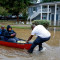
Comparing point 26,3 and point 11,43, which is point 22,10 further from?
point 11,43

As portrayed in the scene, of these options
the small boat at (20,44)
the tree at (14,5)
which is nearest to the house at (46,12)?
the tree at (14,5)

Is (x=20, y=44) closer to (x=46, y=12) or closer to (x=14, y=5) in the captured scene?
(x=14, y=5)

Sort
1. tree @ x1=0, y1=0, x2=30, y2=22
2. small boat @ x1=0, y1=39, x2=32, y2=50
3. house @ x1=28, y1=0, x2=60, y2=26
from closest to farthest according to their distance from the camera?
1. small boat @ x1=0, y1=39, x2=32, y2=50
2. tree @ x1=0, y1=0, x2=30, y2=22
3. house @ x1=28, y1=0, x2=60, y2=26

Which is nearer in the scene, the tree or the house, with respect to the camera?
the tree

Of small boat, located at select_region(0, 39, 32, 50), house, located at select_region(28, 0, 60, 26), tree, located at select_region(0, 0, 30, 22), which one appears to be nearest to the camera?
small boat, located at select_region(0, 39, 32, 50)

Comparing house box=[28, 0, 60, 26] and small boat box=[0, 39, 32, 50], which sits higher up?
house box=[28, 0, 60, 26]

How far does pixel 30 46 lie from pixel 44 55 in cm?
111

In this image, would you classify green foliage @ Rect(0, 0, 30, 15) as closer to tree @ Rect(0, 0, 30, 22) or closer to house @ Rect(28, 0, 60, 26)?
tree @ Rect(0, 0, 30, 22)

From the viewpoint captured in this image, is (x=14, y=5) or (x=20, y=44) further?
(x=14, y=5)

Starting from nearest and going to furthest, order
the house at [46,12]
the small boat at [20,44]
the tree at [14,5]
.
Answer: the small boat at [20,44] < the tree at [14,5] < the house at [46,12]

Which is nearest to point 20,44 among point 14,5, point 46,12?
point 14,5

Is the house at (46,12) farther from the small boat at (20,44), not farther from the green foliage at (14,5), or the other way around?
the small boat at (20,44)

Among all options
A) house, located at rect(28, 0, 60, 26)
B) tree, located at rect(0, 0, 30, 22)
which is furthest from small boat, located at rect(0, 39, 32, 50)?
tree, located at rect(0, 0, 30, 22)

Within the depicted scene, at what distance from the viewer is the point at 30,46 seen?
9.57 m
